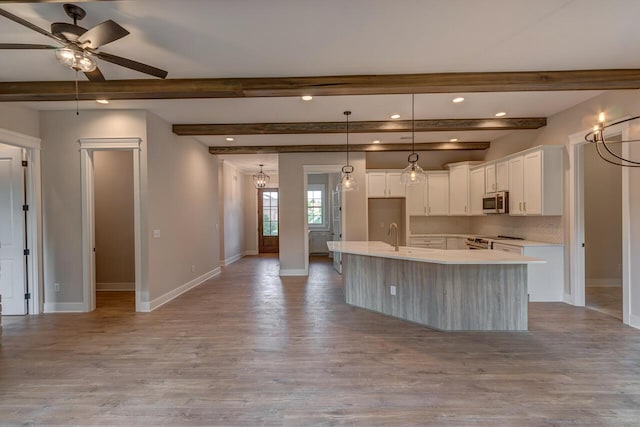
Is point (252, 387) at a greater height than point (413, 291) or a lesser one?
lesser

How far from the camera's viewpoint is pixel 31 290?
4.33 meters

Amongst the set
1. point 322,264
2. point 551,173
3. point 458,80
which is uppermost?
point 458,80

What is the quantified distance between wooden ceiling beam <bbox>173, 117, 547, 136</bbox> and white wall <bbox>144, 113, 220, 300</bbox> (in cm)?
56

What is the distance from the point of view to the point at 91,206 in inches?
175

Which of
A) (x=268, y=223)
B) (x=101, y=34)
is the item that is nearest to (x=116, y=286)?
(x=101, y=34)

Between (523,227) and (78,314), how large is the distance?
24.0 feet

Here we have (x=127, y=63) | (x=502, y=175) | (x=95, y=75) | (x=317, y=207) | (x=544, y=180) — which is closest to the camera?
(x=127, y=63)

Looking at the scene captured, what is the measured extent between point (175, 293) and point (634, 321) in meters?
6.33

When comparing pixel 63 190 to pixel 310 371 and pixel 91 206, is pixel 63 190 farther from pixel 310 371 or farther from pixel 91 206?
pixel 310 371

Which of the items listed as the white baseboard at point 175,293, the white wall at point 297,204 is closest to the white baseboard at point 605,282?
the white wall at point 297,204

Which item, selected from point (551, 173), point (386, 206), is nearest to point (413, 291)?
point (551, 173)

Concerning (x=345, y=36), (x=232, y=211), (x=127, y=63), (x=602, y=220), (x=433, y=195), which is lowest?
(x=602, y=220)

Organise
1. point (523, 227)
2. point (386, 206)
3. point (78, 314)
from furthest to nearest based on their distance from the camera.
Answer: point (386, 206) → point (523, 227) → point (78, 314)

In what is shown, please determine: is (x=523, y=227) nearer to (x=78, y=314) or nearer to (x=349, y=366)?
(x=349, y=366)
